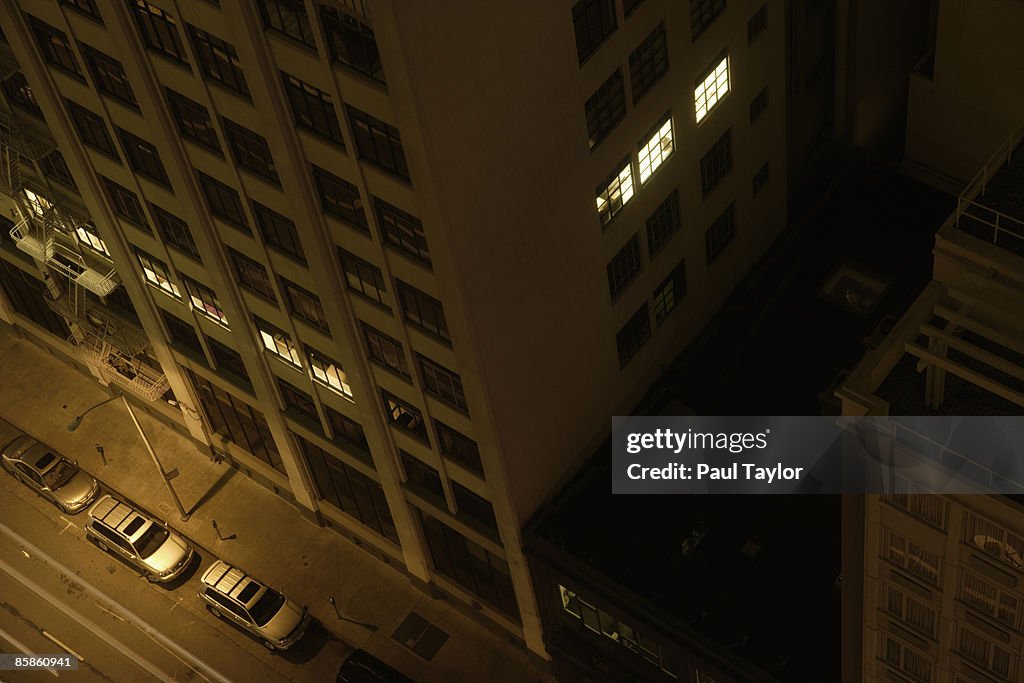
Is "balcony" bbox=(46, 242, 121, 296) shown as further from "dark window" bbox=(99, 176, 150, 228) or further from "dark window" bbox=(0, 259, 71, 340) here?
"dark window" bbox=(0, 259, 71, 340)

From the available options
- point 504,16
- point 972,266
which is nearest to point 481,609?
point 504,16

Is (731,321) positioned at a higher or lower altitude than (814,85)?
lower

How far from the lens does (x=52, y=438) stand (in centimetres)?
8362

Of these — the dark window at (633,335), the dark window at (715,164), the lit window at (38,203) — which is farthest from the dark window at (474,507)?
the lit window at (38,203)

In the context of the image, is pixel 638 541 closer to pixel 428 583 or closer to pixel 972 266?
pixel 428 583

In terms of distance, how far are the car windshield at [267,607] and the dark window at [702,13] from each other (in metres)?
32.7

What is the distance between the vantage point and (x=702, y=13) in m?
59.4

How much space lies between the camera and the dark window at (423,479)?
6638cm

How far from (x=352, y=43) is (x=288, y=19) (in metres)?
2.99

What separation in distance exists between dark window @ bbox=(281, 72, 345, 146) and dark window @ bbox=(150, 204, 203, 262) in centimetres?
1257

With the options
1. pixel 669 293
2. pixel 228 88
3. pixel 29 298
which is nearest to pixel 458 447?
pixel 669 293

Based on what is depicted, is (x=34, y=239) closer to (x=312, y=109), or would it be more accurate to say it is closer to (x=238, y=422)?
(x=238, y=422)

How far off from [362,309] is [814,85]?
23.7m

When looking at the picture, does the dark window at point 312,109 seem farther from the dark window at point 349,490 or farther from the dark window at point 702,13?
the dark window at point 349,490
